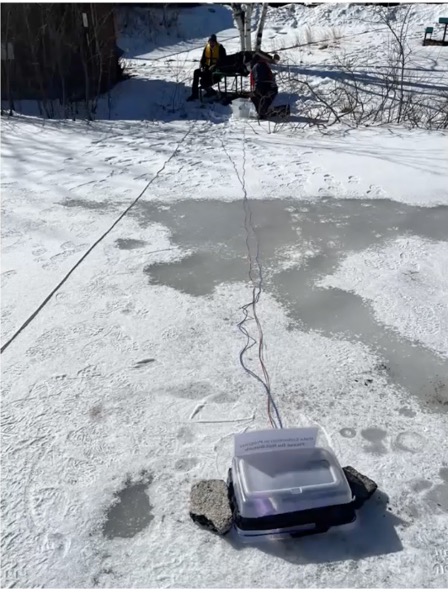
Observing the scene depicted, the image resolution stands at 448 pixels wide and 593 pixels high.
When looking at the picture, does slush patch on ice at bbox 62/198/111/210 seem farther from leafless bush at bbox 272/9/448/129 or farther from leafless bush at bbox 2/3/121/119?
leafless bush at bbox 2/3/121/119

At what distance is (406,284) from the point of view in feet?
8.61

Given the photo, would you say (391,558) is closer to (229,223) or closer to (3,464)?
(3,464)

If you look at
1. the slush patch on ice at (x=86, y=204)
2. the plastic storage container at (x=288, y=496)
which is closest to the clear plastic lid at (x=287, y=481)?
the plastic storage container at (x=288, y=496)

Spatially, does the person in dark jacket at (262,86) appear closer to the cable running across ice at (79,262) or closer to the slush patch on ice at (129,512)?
the cable running across ice at (79,262)

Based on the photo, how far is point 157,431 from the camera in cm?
175

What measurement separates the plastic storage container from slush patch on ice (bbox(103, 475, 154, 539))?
26 cm

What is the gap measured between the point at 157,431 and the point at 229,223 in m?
1.82

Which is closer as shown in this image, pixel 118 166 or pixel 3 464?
pixel 3 464

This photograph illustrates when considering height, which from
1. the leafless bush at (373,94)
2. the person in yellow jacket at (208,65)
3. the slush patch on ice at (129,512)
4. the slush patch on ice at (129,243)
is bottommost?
the slush patch on ice at (129,512)

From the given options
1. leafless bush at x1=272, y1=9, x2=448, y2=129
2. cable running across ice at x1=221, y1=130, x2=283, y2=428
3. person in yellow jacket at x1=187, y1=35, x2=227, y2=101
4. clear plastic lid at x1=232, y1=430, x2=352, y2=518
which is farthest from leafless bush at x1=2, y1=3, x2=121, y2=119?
clear plastic lid at x1=232, y1=430, x2=352, y2=518

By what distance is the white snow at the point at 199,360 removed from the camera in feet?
4.49

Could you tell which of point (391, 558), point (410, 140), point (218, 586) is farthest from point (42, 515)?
point (410, 140)

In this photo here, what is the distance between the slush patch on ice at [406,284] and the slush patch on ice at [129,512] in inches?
51.0

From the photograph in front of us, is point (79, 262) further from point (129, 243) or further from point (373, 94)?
point (373, 94)
